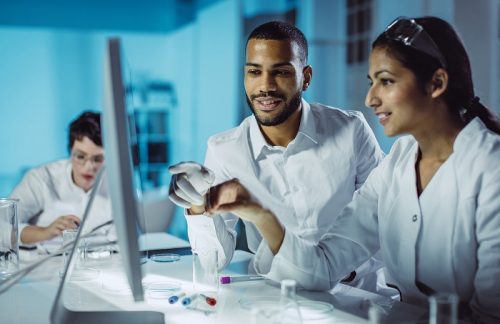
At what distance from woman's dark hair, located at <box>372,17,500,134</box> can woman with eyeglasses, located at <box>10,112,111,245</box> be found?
162 cm

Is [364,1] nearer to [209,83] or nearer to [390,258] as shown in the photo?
[209,83]

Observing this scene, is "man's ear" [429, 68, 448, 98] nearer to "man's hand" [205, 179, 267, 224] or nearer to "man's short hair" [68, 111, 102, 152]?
"man's hand" [205, 179, 267, 224]

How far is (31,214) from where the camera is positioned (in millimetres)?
2893

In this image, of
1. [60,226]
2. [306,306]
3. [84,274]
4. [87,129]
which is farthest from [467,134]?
[87,129]

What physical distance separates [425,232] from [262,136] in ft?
2.68

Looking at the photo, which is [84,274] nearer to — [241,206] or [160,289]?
[160,289]

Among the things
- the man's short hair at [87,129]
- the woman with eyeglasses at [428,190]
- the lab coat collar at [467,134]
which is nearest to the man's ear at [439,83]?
the woman with eyeglasses at [428,190]

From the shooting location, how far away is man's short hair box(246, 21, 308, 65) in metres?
2.19

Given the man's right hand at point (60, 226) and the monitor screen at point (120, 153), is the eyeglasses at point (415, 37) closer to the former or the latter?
the monitor screen at point (120, 153)

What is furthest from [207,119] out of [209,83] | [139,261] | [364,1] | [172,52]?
[139,261]

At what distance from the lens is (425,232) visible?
1662mm

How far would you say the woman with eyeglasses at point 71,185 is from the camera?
2781mm

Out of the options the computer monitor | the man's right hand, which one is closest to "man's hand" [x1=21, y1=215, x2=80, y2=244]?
the man's right hand

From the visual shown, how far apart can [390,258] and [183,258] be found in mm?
742
